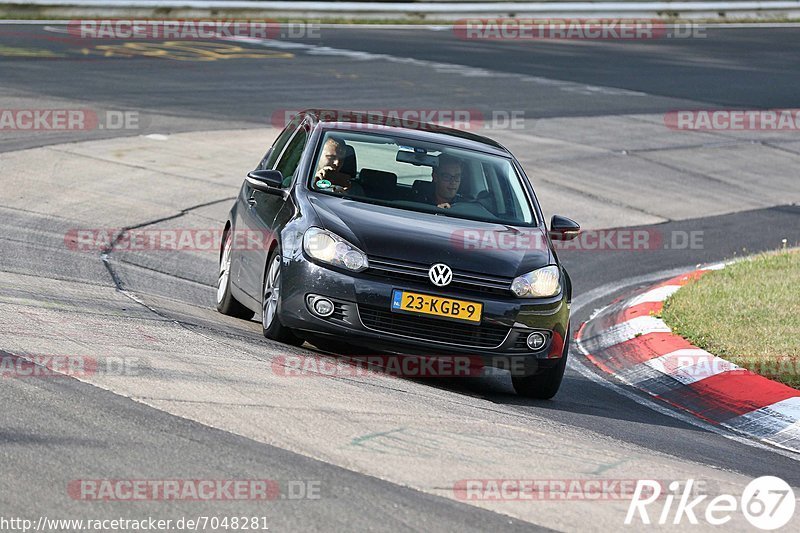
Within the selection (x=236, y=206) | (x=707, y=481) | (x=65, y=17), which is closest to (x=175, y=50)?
(x=65, y=17)

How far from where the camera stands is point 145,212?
13047 millimetres

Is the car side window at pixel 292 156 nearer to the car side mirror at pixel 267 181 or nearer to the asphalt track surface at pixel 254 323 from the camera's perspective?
the car side mirror at pixel 267 181

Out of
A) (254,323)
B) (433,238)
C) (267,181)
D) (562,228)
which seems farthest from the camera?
(254,323)

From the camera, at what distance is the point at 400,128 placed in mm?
9188

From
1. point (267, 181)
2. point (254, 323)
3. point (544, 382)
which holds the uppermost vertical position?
point (267, 181)

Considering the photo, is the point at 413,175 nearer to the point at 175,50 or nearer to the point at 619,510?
the point at 619,510

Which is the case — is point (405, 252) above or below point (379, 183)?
below

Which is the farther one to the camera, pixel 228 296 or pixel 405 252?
pixel 228 296

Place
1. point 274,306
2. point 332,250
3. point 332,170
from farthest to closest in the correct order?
point 332,170, point 274,306, point 332,250

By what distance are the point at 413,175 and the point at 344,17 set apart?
24.5 metres

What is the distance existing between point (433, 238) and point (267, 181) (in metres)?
1.39

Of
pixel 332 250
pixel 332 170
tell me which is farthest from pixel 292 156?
pixel 332 250

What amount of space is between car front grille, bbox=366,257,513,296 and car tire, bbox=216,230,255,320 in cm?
214

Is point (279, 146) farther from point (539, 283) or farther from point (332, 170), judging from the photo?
point (539, 283)
